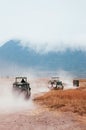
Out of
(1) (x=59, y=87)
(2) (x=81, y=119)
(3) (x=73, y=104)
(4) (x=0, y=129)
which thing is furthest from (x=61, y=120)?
(1) (x=59, y=87)

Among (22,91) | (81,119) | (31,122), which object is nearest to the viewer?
(31,122)

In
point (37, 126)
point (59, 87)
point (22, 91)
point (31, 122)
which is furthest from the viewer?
point (59, 87)

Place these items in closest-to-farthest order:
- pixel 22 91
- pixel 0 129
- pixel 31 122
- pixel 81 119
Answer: pixel 0 129 < pixel 31 122 < pixel 81 119 < pixel 22 91

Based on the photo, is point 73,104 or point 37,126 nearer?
point 37,126

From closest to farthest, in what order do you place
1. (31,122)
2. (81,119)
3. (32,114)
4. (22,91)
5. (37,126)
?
(37,126) → (31,122) → (81,119) → (32,114) → (22,91)

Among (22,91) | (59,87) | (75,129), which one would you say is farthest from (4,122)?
(59,87)

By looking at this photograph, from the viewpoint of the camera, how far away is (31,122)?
21.2 meters

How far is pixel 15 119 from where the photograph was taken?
878 inches

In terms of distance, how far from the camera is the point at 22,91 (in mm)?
39188

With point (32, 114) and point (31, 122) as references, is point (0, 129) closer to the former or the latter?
point (31, 122)

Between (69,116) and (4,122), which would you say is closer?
(4,122)

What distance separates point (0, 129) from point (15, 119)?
147 inches

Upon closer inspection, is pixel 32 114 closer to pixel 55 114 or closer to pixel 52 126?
pixel 55 114

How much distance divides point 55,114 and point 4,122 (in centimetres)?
510
